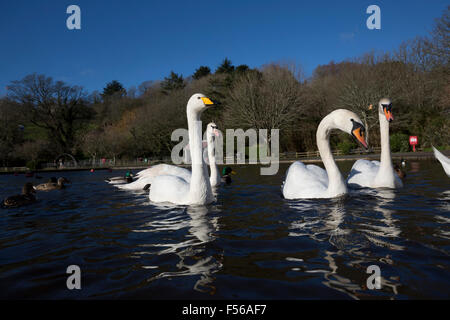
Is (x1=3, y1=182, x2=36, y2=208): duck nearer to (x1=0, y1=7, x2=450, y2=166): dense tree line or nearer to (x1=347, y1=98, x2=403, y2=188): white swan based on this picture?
(x1=347, y1=98, x2=403, y2=188): white swan

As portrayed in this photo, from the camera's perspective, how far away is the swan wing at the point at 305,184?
236 inches

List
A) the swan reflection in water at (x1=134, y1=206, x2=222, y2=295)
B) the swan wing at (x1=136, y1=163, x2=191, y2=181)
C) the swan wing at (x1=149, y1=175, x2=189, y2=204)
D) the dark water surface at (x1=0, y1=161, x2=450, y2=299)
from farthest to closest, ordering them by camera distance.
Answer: the swan wing at (x1=136, y1=163, x2=191, y2=181) → the swan wing at (x1=149, y1=175, x2=189, y2=204) → the swan reflection in water at (x1=134, y1=206, x2=222, y2=295) → the dark water surface at (x1=0, y1=161, x2=450, y2=299)

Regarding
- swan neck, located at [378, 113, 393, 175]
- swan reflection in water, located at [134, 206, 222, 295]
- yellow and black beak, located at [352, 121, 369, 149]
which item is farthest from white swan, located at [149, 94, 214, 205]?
swan neck, located at [378, 113, 393, 175]

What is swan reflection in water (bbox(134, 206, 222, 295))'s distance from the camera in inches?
104

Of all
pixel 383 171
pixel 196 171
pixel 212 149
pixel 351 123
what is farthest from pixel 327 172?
pixel 212 149

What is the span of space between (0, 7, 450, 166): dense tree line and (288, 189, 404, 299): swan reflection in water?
95.7 feet

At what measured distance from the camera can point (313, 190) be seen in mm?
5969

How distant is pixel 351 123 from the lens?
214 inches

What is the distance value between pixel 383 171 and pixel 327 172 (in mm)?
1736

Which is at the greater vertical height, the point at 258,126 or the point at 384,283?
the point at 258,126
